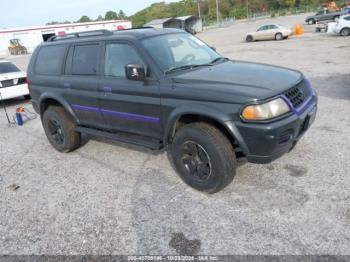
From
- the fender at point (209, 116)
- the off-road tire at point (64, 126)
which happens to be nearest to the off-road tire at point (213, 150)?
the fender at point (209, 116)

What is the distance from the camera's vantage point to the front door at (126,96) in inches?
155

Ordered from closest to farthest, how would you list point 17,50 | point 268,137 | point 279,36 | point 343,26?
point 268,137 < point 343,26 < point 279,36 < point 17,50

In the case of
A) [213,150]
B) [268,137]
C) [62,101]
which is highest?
[62,101]

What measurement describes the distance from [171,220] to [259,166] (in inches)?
61.5

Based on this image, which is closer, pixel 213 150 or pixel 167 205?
pixel 213 150

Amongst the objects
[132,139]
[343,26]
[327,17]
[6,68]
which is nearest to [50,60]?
[132,139]

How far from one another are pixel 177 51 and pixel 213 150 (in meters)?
1.60

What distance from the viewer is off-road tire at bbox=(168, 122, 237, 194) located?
11.1 ft

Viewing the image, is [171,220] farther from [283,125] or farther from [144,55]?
[144,55]

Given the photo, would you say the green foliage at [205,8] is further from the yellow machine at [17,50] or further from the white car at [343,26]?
the white car at [343,26]

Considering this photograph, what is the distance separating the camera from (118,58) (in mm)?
4273

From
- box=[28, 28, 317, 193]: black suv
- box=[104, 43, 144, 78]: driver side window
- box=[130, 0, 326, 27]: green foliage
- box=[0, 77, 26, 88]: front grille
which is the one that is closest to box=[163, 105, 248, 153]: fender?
box=[28, 28, 317, 193]: black suv

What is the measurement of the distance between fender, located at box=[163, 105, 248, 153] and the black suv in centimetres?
1

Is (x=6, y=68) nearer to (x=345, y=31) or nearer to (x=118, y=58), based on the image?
(x=118, y=58)
